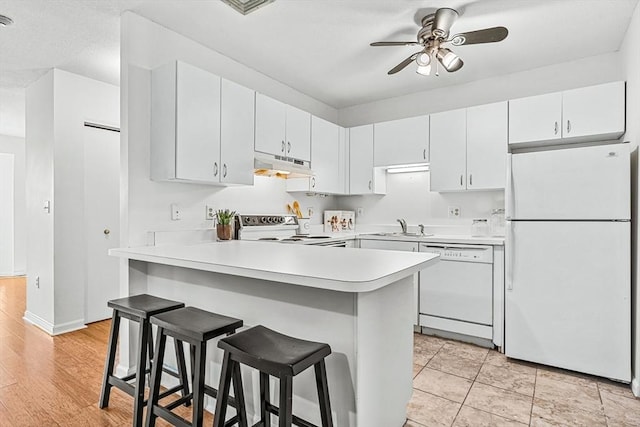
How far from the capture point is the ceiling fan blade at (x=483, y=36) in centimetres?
219

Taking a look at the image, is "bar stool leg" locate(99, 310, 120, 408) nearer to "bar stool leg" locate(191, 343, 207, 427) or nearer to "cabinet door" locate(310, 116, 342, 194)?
"bar stool leg" locate(191, 343, 207, 427)

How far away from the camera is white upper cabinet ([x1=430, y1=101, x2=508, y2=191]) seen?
10.9ft

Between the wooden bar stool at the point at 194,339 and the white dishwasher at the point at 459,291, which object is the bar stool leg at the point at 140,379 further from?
the white dishwasher at the point at 459,291

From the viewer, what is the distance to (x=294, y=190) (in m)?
3.94

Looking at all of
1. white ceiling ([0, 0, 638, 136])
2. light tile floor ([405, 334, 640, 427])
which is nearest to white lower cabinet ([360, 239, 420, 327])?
light tile floor ([405, 334, 640, 427])

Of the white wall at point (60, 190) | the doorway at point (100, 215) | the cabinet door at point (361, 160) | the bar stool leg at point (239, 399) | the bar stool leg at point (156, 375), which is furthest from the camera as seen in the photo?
the cabinet door at point (361, 160)

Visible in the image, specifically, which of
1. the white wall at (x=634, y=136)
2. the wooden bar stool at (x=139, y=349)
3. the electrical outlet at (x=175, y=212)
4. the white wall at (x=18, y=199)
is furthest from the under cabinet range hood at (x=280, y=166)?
the white wall at (x=18, y=199)

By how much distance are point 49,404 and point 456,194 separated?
3.79 meters

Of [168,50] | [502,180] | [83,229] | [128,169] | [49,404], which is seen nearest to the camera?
[49,404]

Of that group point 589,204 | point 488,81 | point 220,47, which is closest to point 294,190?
point 220,47

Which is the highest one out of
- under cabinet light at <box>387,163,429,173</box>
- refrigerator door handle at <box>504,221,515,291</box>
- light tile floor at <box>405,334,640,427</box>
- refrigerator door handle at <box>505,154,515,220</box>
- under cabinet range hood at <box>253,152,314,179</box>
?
under cabinet light at <box>387,163,429,173</box>

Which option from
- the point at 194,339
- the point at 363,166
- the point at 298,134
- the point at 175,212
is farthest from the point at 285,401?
the point at 363,166

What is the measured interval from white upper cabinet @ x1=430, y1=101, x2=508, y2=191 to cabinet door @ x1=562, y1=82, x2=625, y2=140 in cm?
48

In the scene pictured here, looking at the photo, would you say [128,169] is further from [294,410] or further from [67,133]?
[294,410]
